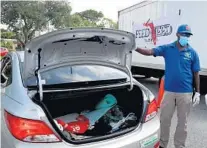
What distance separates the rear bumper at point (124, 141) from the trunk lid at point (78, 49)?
70 cm

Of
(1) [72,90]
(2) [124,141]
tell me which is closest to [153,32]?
(1) [72,90]

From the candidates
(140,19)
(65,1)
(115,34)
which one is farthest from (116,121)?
(65,1)

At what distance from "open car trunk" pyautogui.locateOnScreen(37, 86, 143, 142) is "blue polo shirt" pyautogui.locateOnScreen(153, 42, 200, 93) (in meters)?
0.79

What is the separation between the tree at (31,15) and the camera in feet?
117

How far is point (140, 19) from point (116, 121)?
7.69m

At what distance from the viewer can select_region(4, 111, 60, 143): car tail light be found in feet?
7.67

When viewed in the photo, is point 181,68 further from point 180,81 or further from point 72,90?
point 72,90

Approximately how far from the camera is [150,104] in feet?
9.90

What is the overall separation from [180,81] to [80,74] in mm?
1386

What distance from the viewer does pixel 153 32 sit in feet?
30.6

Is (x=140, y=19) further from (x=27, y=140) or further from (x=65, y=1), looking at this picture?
(x=65, y=1)

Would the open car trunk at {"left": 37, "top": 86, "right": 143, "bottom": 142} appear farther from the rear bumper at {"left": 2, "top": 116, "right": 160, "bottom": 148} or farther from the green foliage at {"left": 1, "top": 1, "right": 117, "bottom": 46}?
the green foliage at {"left": 1, "top": 1, "right": 117, "bottom": 46}

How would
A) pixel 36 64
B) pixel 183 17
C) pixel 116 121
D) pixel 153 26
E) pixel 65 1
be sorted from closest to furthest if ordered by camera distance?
1. pixel 36 64
2. pixel 116 121
3. pixel 183 17
4. pixel 153 26
5. pixel 65 1

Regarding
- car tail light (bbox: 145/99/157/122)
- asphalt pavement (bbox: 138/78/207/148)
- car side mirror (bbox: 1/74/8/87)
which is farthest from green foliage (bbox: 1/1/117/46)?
car tail light (bbox: 145/99/157/122)
